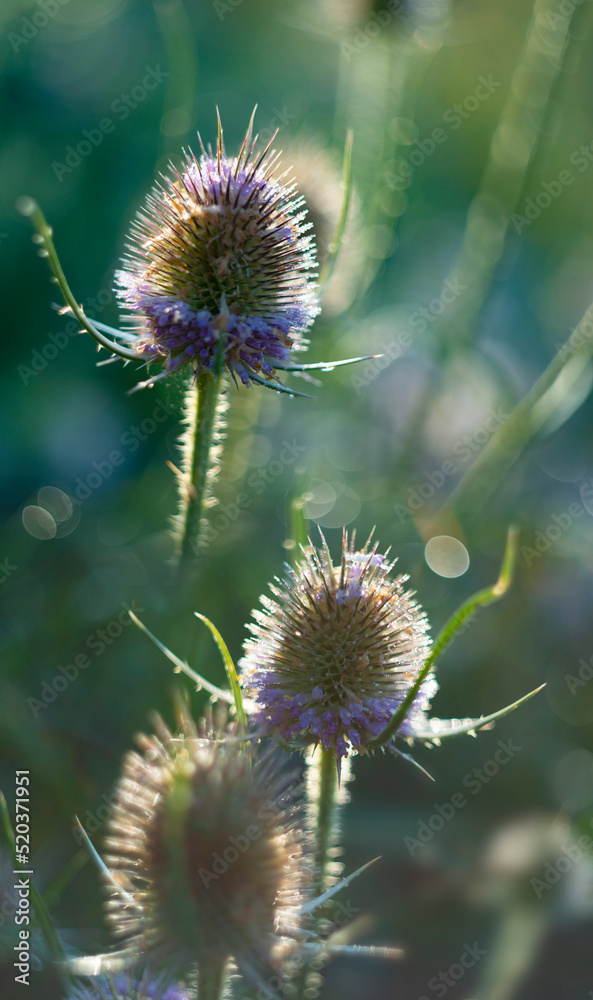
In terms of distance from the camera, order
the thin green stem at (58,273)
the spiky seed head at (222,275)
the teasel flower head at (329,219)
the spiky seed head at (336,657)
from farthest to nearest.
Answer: the teasel flower head at (329,219) → the spiky seed head at (222,275) → the spiky seed head at (336,657) → the thin green stem at (58,273)

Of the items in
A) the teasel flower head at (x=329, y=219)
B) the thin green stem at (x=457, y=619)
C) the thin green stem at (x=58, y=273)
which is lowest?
the thin green stem at (x=457, y=619)

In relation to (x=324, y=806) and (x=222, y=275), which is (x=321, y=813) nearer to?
(x=324, y=806)

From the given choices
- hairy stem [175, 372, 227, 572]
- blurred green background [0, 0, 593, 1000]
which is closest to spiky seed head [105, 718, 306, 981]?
blurred green background [0, 0, 593, 1000]

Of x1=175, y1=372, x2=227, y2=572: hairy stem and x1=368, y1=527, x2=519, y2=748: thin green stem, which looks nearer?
x1=368, y1=527, x2=519, y2=748: thin green stem

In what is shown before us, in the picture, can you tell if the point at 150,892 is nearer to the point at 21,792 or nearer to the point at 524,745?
the point at 21,792

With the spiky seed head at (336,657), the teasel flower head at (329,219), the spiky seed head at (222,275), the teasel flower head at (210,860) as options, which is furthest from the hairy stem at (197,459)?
the teasel flower head at (329,219)

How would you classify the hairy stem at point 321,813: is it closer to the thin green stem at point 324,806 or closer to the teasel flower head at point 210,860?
Answer: the thin green stem at point 324,806

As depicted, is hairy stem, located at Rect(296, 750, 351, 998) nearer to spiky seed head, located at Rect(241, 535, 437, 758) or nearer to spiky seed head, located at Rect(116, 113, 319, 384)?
spiky seed head, located at Rect(241, 535, 437, 758)
